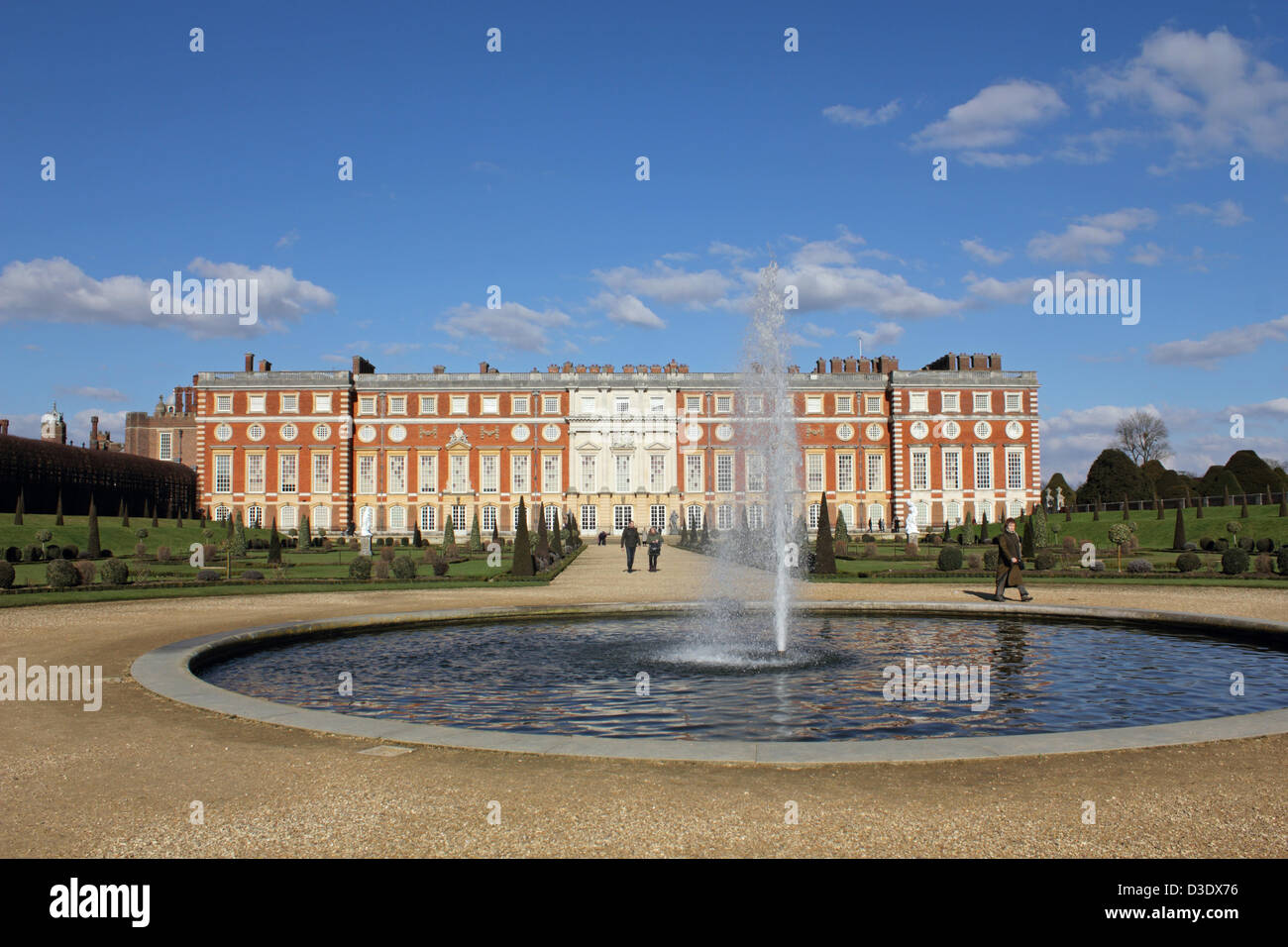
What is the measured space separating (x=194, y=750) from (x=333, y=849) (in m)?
2.57

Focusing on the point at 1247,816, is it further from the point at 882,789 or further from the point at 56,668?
the point at 56,668

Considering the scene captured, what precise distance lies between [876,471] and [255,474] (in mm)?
41201

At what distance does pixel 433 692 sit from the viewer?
927 centimetres

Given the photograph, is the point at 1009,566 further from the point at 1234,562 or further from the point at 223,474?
the point at 223,474

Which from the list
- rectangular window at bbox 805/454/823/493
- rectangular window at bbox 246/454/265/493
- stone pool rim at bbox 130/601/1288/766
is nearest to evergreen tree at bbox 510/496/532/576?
stone pool rim at bbox 130/601/1288/766

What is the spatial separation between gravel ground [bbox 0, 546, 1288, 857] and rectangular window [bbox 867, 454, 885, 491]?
57113 millimetres

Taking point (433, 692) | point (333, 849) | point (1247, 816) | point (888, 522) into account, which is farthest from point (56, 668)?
point (888, 522)

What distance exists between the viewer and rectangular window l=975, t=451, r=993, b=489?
61156mm

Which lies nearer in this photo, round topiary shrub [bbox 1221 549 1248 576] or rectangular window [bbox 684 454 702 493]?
round topiary shrub [bbox 1221 549 1248 576]

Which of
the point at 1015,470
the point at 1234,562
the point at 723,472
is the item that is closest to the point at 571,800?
the point at 1234,562

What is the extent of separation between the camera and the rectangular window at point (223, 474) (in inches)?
2376

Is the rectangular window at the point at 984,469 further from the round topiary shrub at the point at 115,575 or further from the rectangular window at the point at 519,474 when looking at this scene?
the round topiary shrub at the point at 115,575

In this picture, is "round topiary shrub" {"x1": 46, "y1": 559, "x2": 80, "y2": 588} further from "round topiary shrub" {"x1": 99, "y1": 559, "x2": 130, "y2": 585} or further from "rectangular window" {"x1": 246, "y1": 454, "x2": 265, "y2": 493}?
"rectangular window" {"x1": 246, "y1": 454, "x2": 265, "y2": 493}

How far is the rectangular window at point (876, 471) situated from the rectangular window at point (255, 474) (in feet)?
132
